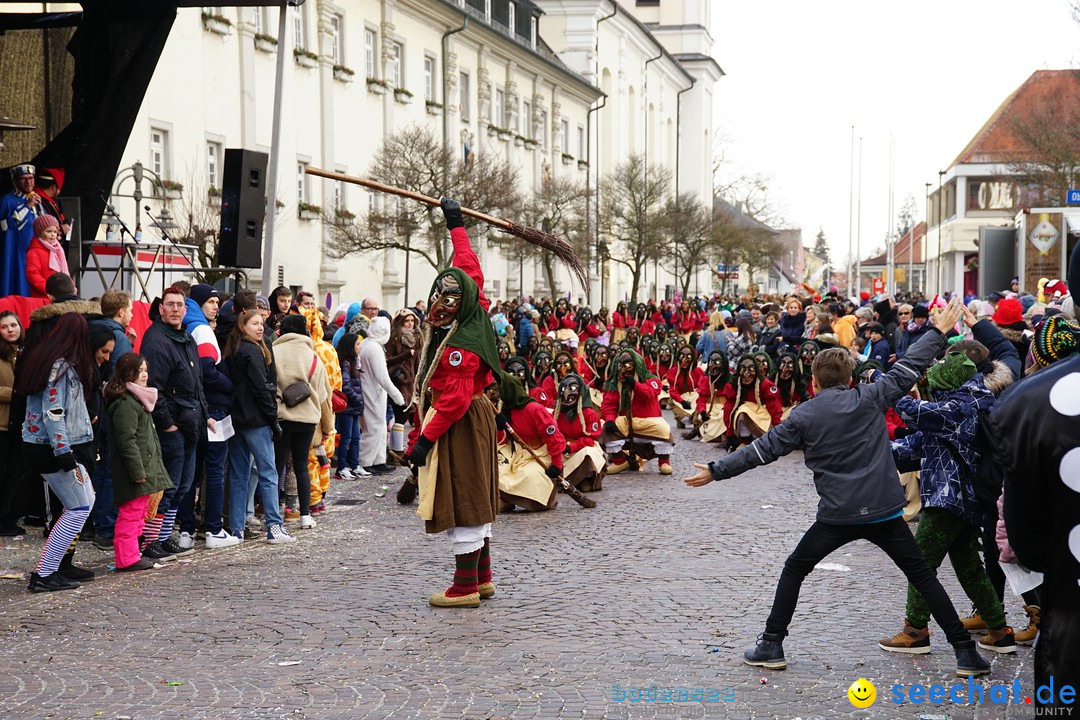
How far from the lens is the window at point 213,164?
26.9 m

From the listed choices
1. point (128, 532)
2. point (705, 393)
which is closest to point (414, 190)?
point (705, 393)

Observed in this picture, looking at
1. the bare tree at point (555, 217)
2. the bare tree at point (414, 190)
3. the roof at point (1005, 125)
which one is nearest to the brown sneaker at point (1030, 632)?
the bare tree at point (414, 190)

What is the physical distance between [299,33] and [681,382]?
14.5 m

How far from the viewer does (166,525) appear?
10.3 metres

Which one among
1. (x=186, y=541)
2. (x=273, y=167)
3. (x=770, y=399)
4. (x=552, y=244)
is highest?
(x=273, y=167)

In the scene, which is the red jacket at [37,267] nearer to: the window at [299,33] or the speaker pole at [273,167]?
the speaker pole at [273,167]

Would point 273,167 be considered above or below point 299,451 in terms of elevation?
above

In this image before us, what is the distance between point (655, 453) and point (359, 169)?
20268 mm

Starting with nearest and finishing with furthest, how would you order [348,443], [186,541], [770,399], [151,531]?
[151,531]
[186,541]
[348,443]
[770,399]

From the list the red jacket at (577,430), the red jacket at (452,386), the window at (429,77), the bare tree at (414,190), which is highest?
the window at (429,77)

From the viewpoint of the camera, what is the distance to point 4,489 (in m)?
10.9

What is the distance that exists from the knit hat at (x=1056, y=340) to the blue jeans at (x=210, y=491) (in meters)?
6.35

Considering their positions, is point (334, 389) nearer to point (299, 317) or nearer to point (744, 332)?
point (299, 317)

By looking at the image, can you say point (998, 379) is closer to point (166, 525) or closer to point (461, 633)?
point (461, 633)
